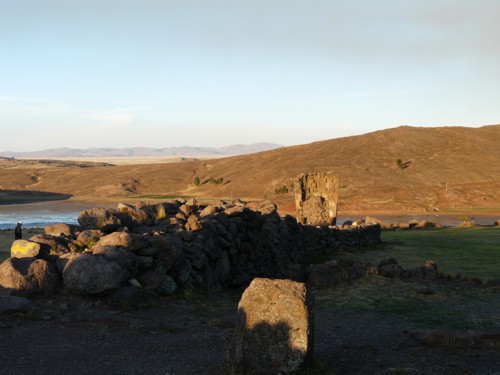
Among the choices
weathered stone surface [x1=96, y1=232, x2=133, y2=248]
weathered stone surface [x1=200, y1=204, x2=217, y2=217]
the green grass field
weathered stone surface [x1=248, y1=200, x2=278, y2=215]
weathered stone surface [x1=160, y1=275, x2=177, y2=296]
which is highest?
weathered stone surface [x1=200, y1=204, x2=217, y2=217]

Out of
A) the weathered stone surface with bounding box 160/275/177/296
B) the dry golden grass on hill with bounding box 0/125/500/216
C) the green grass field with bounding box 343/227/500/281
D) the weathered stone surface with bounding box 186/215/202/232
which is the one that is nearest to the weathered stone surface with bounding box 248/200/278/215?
the green grass field with bounding box 343/227/500/281

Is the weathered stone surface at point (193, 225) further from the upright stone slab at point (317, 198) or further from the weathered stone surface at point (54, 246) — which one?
the upright stone slab at point (317, 198)

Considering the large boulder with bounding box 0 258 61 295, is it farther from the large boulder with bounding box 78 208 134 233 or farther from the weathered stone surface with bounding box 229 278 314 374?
the weathered stone surface with bounding box 229 278 314 374

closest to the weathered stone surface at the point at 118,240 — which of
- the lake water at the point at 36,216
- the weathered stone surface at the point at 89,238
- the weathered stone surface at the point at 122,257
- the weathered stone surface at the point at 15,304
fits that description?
the weathered stone surface at the point at 122,257

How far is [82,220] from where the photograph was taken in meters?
15.3

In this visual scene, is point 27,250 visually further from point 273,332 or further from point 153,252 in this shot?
point 273,332

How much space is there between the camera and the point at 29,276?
1123 cm

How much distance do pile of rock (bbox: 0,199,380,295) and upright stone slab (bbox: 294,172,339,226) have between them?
11.9 m

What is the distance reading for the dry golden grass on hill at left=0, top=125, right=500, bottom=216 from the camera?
73812mm

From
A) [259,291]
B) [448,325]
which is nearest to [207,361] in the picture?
[259,291]

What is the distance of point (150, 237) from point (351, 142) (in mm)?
117713

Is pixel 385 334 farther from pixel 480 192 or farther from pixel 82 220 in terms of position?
pixel 480 192

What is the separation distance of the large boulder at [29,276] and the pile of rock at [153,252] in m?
0.02

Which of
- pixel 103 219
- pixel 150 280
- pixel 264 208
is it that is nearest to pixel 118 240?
pixel 150 280
